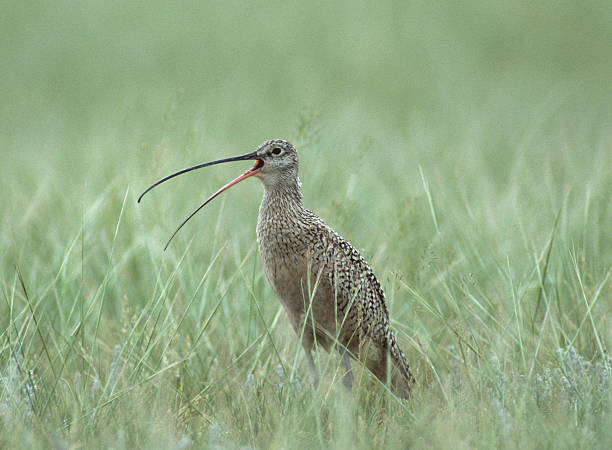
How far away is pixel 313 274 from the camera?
12.8 feet

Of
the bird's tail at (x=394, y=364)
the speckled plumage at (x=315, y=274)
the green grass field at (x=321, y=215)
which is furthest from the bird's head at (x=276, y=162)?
the bird's tail at (x=394, y=364)

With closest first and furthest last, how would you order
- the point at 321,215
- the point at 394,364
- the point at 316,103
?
the point at 394,364
the point at 321,215
the point at 316,103

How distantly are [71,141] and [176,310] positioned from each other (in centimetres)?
538

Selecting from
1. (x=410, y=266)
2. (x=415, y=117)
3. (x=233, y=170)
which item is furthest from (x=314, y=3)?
(x=410, y=266)

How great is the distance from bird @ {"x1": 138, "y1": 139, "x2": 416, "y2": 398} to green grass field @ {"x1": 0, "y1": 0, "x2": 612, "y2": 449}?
0.15m

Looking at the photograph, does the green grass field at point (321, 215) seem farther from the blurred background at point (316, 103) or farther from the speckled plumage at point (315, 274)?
the speckled plumage at point (315, 274)

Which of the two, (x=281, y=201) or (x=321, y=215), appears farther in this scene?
(x=321, y=215)

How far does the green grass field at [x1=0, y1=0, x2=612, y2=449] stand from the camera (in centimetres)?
333

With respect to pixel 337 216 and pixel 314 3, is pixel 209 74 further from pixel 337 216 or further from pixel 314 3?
pixel 337 216

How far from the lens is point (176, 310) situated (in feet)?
14.7

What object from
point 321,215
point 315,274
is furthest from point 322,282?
point 321,215

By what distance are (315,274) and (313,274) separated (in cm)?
1

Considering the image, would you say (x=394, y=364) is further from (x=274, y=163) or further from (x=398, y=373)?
(x=274, y=163)

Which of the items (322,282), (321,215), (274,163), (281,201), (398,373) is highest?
(274,163)
